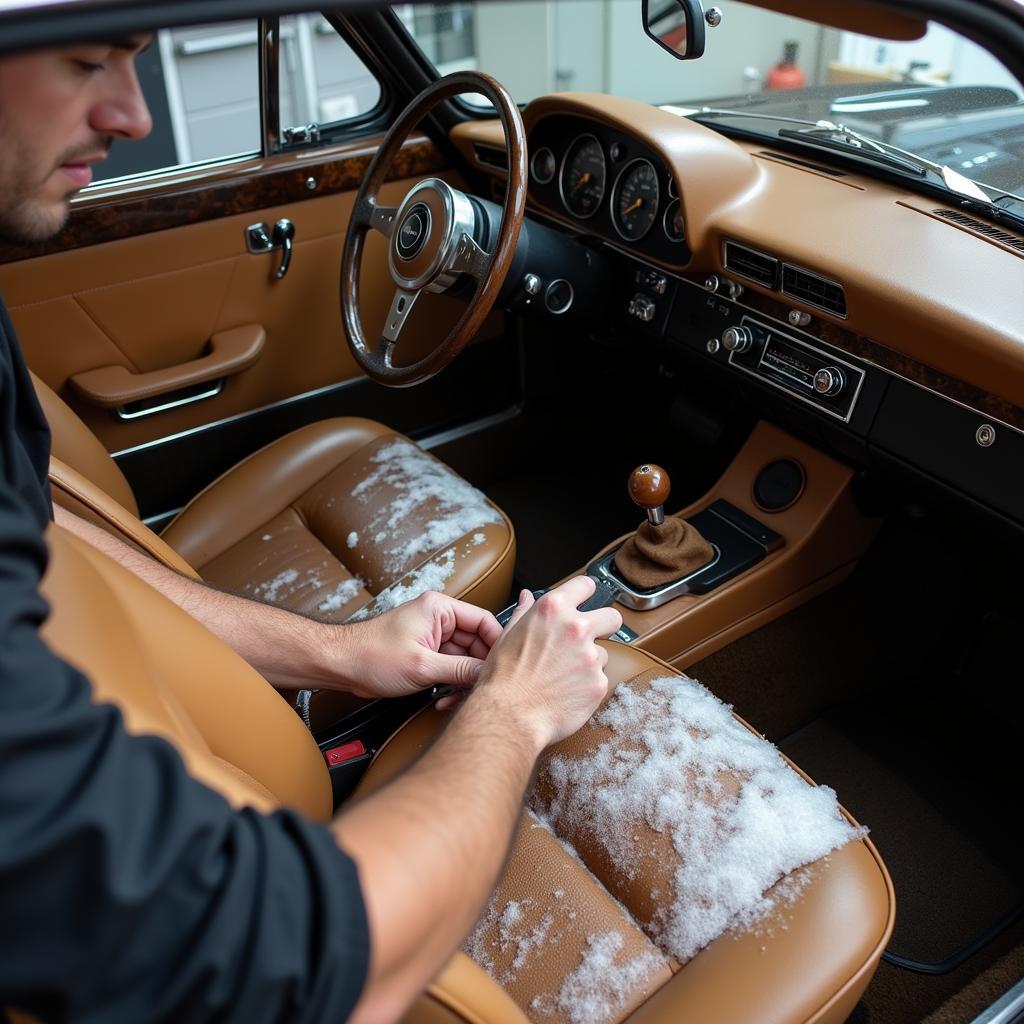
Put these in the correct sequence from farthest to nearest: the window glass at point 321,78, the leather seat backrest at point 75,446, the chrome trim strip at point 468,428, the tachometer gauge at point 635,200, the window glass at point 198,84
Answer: the window glass at point 198,84 < the chrome trim strip at point 468,428 < the window glass at point 321,78 < the tachometer gauge at point 635,200 < the leather seat backrest at point 75,446

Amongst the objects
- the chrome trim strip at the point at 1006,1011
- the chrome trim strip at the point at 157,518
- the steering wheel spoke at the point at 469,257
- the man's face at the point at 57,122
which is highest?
the man's face at the point at 57,122

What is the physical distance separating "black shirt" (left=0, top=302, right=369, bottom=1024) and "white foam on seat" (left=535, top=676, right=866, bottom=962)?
20.0 inches

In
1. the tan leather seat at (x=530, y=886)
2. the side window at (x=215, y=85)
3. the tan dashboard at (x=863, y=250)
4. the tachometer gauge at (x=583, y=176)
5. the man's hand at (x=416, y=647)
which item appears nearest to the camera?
the tan leather seat at (x=530, y=886)

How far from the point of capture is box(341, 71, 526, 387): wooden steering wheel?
151 centimetres

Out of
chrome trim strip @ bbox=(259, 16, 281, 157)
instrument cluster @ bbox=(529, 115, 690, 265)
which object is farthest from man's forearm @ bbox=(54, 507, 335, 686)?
chrome trim strip @ bbox=(259, 16, 281, 157)

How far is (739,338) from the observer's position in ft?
5.47

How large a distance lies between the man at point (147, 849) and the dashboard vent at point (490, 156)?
1.26m

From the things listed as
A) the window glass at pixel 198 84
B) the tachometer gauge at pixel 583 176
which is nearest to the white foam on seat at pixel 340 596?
the tachometer gauge at pixel 583 176

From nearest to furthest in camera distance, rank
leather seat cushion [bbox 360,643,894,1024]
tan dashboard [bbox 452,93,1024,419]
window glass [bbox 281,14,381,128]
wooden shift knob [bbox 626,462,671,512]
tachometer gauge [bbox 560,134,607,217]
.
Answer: leather seat cushion [bbox 360,643,894,1024] → tan dashboard [bbox 452,93,1024,419] → wooden shift knob [bbox 626,462,671,512] → tachometer gauge [bbox 560,134,607,217] → window glass [bbox 281,14,381,128]

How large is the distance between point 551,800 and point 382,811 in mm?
449

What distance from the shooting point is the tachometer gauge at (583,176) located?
186cm

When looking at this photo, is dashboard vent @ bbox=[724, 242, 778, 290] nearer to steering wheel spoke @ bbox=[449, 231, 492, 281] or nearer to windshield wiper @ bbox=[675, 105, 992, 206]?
windshield wiper @ bbox=[675, 105, 992, 206]

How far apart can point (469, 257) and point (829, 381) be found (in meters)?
0.63

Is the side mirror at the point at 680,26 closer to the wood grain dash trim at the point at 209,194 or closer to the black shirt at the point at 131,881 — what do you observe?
the black shirt at the point at 131,881
